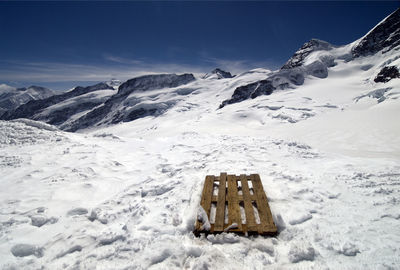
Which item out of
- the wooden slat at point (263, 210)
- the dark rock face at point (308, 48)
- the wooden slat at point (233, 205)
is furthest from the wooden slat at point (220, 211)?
the dark rock face at point (308, 48)

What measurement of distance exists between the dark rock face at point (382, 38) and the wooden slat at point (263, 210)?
82936mm

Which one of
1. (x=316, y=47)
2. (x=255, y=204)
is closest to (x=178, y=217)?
(x=255, y=204)

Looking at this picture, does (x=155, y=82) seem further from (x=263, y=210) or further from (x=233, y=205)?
(x=263, y=210)

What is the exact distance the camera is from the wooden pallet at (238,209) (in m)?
3.33

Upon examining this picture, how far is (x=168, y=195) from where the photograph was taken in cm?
480

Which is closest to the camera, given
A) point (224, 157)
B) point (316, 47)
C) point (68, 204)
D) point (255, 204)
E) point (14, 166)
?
point (255, 204)

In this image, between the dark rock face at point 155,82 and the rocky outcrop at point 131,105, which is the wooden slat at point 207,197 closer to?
the rocky outcrop at point 131,105

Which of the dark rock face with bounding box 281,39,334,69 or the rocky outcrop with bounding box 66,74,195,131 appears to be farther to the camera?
the rocky outcrop with bounding box 66,74,195,131

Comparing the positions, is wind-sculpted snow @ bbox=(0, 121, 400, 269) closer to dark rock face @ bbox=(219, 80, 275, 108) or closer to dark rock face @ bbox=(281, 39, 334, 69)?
dark rock face @ bbox=(219, 80, 275, 108)

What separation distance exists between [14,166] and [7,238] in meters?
4.27

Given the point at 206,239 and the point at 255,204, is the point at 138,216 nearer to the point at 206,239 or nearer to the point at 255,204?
the point at 206,239

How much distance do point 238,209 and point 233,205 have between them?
16cm

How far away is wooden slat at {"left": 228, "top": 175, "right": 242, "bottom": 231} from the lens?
3.54m

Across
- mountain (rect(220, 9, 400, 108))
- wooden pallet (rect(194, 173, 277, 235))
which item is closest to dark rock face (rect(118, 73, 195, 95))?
mountain (rect(220, 9, 400, 108))
